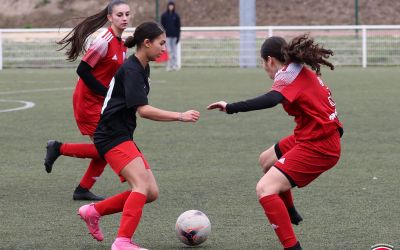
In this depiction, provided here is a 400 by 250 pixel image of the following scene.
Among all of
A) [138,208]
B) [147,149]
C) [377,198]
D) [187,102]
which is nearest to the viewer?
[138,208]

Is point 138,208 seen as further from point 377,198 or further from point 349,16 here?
point 349,16

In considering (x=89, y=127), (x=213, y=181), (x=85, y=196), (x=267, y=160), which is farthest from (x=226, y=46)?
(x=267, y=160)

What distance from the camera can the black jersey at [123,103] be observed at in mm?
5934

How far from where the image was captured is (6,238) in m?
6.56

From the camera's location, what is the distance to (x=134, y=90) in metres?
5.92

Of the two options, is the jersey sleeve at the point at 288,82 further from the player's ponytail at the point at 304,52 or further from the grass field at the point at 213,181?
the grass field at the point at 213,181

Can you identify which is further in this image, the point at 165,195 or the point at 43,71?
the point at 43,71

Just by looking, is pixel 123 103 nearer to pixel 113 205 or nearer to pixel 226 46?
pixel 113 205

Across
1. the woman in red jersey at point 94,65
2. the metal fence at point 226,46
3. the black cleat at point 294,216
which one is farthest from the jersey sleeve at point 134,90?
the metal fence at point 226,46

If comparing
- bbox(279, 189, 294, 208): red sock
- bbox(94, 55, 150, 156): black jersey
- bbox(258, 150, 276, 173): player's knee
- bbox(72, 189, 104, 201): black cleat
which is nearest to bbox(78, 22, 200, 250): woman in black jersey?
bbox(94, 55, 150, 156): black jersey

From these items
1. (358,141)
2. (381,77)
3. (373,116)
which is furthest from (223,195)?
(381,77)

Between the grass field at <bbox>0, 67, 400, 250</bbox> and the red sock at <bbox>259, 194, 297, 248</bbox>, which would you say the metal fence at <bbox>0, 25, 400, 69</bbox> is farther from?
the red sock at <bbox>259, 194, 297, 248</bbox>

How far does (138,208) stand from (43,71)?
22214 mm

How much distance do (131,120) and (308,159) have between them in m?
1.13
